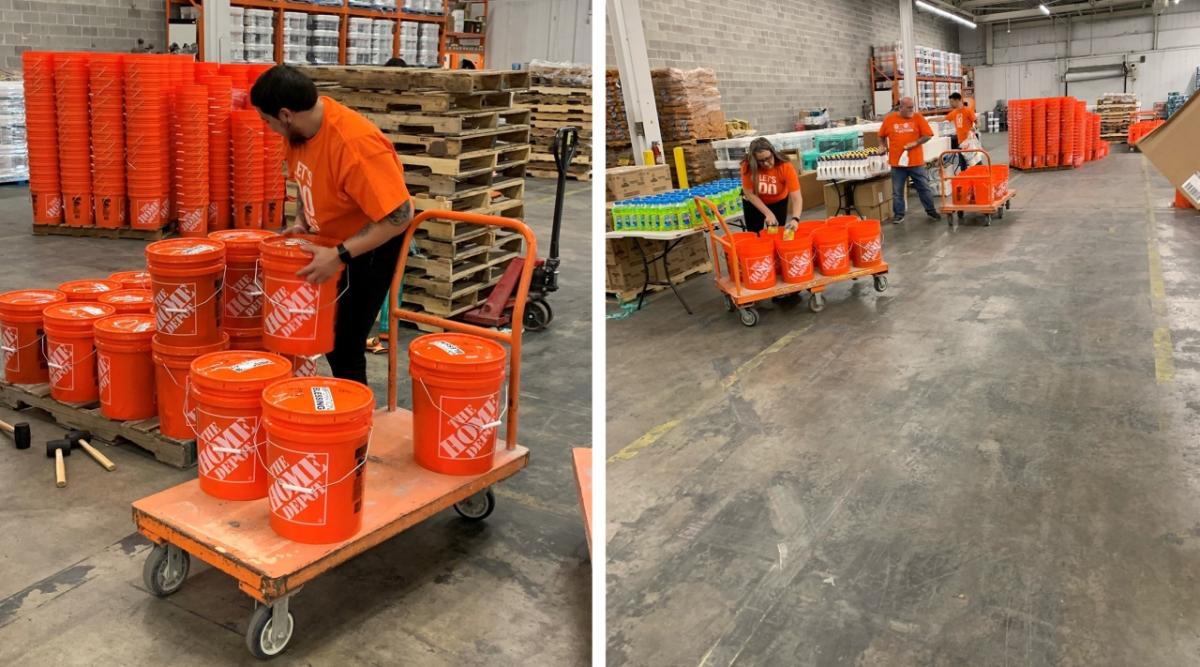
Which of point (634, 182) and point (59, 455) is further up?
point (634, 182)

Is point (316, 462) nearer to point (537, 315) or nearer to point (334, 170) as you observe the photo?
point (334, 170)

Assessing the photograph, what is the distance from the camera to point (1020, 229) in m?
11.6

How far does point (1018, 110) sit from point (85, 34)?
17116 millimetres

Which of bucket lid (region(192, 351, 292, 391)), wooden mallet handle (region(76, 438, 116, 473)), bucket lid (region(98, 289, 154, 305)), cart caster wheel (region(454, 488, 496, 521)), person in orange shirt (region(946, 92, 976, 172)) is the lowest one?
cart caster wheel (region(454, 488, 496, 521))

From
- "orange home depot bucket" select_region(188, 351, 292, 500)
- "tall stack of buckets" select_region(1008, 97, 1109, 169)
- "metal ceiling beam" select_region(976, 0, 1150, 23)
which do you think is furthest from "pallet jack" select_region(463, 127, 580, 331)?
"metal ceiling beam" select_region(976, 0, 1150, 23)

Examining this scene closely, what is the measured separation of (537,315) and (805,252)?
7.23 feet

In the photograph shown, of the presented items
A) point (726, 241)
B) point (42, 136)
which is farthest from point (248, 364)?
point (42, 136)

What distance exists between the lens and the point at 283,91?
335cm

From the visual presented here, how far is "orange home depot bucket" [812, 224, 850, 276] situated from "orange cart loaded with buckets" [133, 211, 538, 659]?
426 cm

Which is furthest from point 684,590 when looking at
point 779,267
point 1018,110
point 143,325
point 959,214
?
point 1018,110

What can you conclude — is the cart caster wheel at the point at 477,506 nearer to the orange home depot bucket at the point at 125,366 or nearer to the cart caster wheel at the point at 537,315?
the orange home depot bucket at the point at 125,366

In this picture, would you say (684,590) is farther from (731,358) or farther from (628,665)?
(731,358)

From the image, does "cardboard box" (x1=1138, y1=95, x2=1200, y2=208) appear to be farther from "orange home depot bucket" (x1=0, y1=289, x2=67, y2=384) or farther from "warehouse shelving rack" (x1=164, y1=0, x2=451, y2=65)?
"warehouse shelving rack" (x1=164, y1=0, x2=451, y2=65)

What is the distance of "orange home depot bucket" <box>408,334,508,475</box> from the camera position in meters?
3.32
